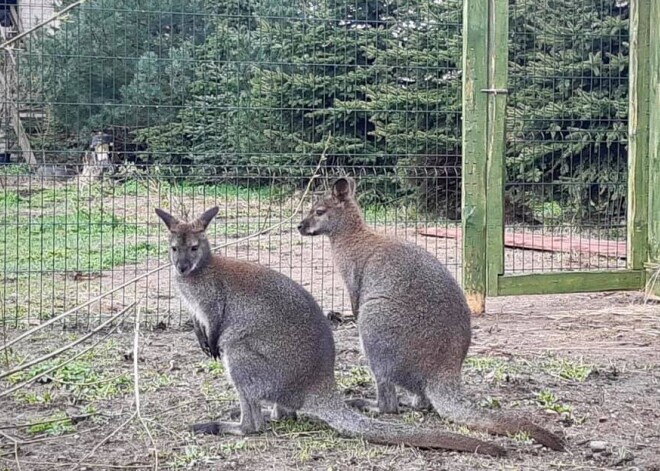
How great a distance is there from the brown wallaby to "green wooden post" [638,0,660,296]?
395 centimetres

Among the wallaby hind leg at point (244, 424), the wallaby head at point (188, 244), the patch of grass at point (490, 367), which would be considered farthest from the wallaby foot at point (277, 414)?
the patch of grass at point (490, 367)

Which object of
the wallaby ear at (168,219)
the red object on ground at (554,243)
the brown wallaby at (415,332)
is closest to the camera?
the brown wallaby at (415,332)

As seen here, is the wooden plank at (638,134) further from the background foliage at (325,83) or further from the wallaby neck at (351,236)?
the wallaby neck at (351,236)

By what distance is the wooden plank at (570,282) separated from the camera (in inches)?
316

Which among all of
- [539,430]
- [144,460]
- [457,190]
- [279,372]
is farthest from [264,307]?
[457,190]

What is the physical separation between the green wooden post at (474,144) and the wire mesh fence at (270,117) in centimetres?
58

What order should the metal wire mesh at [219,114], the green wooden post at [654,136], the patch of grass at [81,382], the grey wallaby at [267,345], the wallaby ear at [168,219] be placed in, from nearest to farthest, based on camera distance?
the grey wallaby at [267,345] < the wallaby ear at [168,219] < the patch of grass at [81,382] < the metal wire mesh at [219,114] < the green wooden post at [654,136]

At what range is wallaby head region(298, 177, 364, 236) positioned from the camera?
6155 mm

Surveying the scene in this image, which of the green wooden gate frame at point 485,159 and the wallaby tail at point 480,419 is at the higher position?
the green wooden gate frame at point 485,159

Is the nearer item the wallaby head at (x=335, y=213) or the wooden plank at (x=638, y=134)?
the wallaby head at (x=335, y=213)

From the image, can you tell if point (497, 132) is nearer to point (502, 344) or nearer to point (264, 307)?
point (502, 344)

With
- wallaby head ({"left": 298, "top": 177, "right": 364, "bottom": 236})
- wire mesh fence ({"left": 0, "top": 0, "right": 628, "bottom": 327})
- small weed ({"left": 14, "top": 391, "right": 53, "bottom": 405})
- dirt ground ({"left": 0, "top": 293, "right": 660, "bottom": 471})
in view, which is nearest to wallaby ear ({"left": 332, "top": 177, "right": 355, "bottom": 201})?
wallaby head ({"left": 298, "top": 177, "right": 364, "bottom": 236})

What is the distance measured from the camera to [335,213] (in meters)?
6.23

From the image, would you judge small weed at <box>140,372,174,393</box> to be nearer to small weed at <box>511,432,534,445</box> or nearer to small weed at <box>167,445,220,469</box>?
small weed at <box>167,445,220,469</box>
